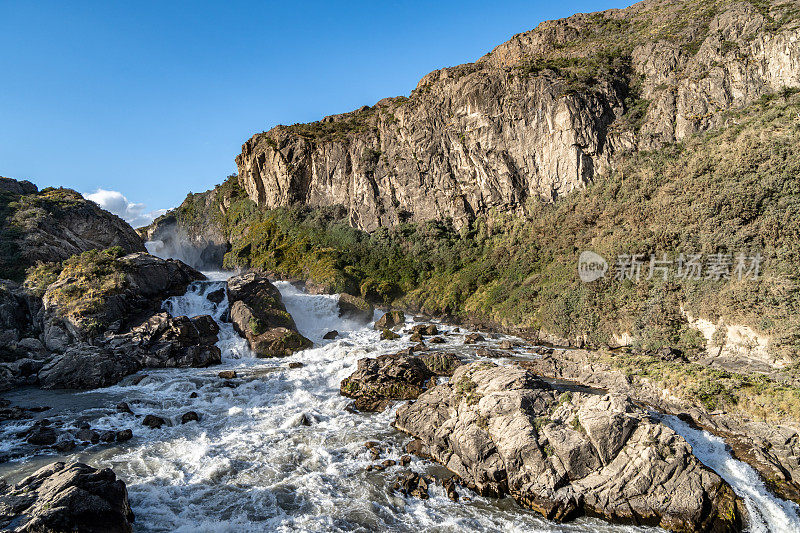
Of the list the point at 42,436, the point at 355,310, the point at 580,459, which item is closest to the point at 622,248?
the point at 580,459

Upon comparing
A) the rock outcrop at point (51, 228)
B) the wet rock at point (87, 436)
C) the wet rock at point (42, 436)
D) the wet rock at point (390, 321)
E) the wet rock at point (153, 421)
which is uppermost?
the rock outcrop at point (51, 228)

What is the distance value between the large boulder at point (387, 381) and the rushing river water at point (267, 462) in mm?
973

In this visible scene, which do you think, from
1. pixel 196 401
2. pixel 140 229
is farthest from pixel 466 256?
pixel 140 229

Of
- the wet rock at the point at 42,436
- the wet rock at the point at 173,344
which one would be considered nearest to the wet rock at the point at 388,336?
the wet rock at the point at 173,344

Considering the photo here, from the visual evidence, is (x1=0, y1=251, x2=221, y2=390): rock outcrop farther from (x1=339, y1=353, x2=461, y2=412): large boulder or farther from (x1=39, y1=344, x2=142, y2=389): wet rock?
(x1=339, y1=353, x2=461, y2=412): large boulder

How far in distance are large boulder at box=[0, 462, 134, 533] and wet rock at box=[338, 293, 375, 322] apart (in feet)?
85.6

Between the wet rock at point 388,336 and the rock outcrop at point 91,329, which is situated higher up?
the rock outcrop at point 91,329

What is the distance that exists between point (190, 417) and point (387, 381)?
9.67m

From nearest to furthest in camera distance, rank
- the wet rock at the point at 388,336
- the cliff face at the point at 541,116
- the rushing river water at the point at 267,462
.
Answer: the rushing river water at the point at 267,462
the wet rock at the point at 388,336
the cliff face at the point at 541,116

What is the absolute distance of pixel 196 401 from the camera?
63.7 ft

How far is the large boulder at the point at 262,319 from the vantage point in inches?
1101

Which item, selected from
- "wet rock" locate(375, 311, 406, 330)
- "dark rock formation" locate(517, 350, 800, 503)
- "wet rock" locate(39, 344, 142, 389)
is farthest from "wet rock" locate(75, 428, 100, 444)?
"dark rock formation" locate(517, 350, 800, 503)

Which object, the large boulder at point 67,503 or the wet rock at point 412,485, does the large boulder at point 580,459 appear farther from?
the large boulder at point 67,503

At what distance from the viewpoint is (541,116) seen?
133 ft
